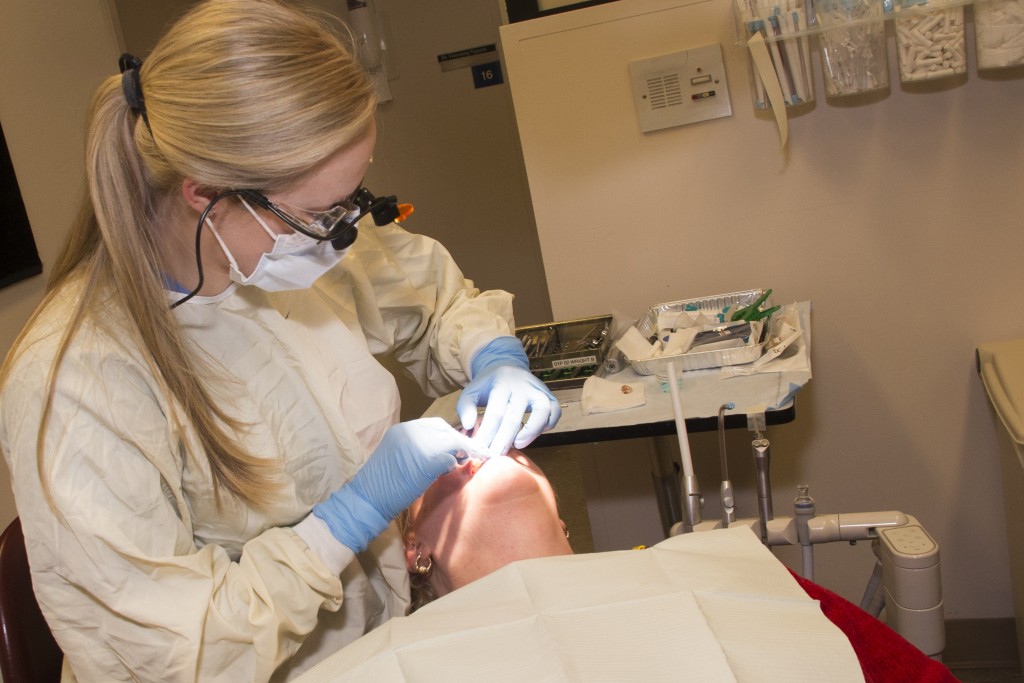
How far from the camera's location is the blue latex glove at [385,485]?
108 cm

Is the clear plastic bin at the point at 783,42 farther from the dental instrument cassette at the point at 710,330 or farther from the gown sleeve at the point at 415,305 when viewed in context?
the gown sleeve at the point at 415,305

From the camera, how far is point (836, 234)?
1964 mm

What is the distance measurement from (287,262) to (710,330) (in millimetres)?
954

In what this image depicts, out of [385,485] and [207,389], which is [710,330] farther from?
[207,389]

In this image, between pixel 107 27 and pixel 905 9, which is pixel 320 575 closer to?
pixel 905 9

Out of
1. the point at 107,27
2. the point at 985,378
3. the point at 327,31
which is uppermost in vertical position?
the point at 107,27

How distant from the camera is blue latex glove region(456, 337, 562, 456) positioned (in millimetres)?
1267

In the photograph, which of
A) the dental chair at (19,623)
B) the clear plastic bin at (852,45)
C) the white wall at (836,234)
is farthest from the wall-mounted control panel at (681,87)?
the dental chair at (19,623)

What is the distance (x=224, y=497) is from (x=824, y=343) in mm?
1458

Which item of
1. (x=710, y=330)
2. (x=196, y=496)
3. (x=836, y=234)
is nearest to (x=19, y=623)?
(x=196, y=496)

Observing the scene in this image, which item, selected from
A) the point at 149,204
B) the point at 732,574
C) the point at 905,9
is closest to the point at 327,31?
the point at 149,204

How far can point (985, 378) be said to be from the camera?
1.88 m

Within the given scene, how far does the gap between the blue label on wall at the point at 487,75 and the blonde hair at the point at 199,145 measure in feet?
7.70

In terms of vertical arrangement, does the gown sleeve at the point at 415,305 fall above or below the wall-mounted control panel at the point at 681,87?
below
